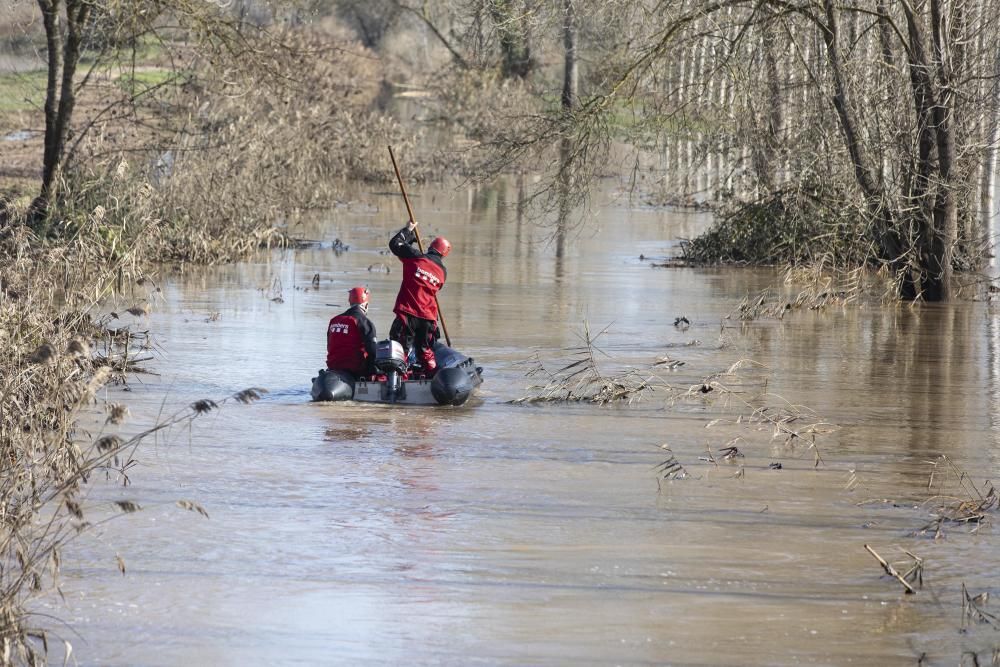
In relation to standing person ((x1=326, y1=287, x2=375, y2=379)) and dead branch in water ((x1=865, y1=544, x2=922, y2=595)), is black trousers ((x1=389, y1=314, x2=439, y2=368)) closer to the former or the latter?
standing person ((x1=326, y1=287, x2=375, y2=379))

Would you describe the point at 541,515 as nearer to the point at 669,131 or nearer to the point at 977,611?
the point at 977,611

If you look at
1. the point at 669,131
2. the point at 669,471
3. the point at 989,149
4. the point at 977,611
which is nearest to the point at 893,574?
the point at 977,611

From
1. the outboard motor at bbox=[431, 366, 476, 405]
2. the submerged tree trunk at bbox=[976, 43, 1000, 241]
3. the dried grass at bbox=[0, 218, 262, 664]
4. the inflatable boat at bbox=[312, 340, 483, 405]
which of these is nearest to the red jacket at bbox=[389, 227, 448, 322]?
the inflatable boat at bbox=[312, 340, 483, 405]

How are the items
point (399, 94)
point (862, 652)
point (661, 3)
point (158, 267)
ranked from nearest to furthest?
1. point (862, 652)
2. point (661, 3)
3. point (158, 267)
4. point (399, 94)

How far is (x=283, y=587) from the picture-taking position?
815 centimetres

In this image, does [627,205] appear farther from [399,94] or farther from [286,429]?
[399,94]

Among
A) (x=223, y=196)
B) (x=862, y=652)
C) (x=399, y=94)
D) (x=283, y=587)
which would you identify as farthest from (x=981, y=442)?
(x=399, y=94)

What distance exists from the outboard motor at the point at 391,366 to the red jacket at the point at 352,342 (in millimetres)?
119

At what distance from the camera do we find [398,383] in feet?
42.2

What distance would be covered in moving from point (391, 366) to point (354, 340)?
416mm

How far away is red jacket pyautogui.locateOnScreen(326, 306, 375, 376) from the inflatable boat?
0.29 feet

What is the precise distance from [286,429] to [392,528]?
A: 9.74ft

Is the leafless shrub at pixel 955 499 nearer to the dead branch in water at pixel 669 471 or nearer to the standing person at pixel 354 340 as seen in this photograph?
the dead branch in water at pixel 669 471

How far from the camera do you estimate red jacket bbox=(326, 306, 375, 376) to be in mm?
12766
